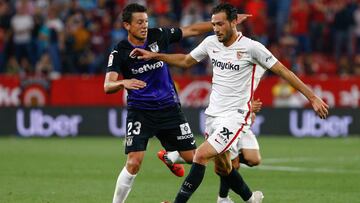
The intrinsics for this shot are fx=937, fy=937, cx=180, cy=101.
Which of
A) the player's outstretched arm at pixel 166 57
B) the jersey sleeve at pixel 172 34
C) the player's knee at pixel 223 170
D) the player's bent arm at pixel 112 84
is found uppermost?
the jersey sleeve at pixel 172 34

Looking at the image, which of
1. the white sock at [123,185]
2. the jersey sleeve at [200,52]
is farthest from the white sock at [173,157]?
the jersey sleeve at [200,52]

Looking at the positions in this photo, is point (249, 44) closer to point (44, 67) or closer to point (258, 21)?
point (44, 67)

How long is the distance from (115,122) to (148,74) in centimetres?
1311

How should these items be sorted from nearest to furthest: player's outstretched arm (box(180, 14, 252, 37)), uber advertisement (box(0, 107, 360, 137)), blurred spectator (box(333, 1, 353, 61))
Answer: player's outstretched arm (box(180, 14, 252, 37)) → uber advertisement (box(0, 107, 360, 137)) → blurred spectator (box(333, 1, 353, 61))

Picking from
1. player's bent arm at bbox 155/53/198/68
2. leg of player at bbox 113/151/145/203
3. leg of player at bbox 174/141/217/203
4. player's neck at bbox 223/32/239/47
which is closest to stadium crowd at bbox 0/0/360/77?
A: player's bent arm at bbox 155/53/198/68

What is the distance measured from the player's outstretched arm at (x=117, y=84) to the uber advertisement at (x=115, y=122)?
1334 cm

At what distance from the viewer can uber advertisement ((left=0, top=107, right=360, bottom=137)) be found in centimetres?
→ 2388

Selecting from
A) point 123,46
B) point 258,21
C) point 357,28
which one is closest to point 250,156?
point 123,46

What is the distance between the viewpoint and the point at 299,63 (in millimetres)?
25750

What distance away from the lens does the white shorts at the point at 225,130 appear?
33.5ft

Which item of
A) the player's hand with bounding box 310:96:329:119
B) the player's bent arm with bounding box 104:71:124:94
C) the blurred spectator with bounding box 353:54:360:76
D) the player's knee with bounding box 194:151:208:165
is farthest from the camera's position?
the blurred spectator with bounding box 353:54:360:76

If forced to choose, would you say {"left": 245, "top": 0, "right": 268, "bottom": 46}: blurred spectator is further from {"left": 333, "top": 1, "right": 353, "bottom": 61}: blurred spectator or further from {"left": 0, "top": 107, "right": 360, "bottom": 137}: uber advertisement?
{"left": 0, "top": 107, "right": 360, "bottom": 137}: uber advertisement

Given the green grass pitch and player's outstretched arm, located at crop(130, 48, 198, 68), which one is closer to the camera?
player's outstretched arm, located at crop(130, 48, 198, 68)

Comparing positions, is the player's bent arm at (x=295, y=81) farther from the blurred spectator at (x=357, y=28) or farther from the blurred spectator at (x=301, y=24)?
the blurred spectator at (x=357, y=28)
